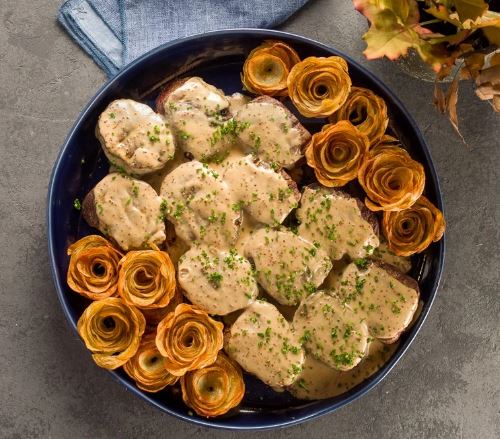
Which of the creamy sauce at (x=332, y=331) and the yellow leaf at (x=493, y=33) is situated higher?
the yellow leaf at (x=493, y=33)

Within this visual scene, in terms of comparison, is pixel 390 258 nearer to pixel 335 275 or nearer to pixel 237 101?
pixel 335 275

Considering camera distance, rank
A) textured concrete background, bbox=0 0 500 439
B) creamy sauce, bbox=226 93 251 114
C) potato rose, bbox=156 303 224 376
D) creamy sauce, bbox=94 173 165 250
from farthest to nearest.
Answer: textured concrete background, bbox=0 0 500 439 < creamy sauce, bbox=226 93 251 114 < creamy sauce, bbox=94 173 165 250 < potato rose, bbox=156 303 224 376

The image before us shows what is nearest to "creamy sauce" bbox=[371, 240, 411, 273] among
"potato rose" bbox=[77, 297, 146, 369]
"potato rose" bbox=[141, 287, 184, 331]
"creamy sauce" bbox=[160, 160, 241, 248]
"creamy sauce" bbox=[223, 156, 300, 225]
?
A: "creamy sauce" bbox=[223, 156, 300, 225]

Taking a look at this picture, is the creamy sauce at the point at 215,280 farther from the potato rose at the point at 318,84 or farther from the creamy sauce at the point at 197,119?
the potato rose at the point at 318,84

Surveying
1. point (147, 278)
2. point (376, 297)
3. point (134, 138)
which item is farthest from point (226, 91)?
point (376, 297)

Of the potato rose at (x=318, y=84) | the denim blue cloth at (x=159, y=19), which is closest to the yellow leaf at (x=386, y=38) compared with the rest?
the potato rose at (x=318, y=84)

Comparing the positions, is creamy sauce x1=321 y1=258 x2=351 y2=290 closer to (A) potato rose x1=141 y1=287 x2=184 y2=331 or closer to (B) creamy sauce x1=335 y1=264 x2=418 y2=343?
(B) creamy sauce x1=335 y1=264 x2=418 y2=343

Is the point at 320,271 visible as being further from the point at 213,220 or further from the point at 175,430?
the point at 175,430
